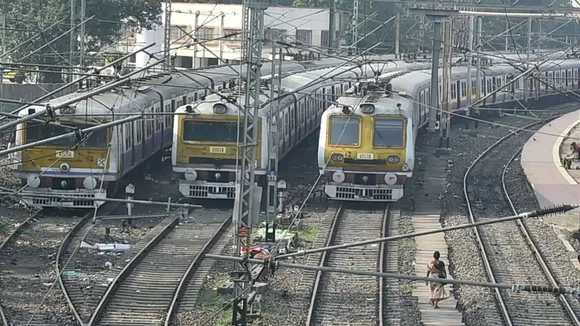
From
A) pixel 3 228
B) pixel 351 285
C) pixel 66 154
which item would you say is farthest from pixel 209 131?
pixel 351 285

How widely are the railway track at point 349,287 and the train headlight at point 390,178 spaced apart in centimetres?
137

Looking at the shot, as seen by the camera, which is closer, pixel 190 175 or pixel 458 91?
pixel 190 175

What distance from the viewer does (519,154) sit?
130 feet

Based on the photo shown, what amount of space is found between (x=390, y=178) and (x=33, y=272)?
901 cm

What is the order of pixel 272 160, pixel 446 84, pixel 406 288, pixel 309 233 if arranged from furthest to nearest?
pixel 446 84
pixel 272 160
pixel 309 233
pixel 406 288

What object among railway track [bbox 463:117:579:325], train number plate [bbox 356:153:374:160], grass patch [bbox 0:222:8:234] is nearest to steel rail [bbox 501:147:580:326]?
railway track [bbox 463:117:579:325]

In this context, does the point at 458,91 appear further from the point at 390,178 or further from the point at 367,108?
the point at 390,178

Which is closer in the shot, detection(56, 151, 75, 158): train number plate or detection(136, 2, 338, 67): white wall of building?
detection(56, 151, 75, 158): train number plate

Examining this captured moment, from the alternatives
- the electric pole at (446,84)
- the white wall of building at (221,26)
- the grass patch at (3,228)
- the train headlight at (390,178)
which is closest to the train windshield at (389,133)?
the train headlight at (390,178)

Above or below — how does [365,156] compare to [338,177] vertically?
above

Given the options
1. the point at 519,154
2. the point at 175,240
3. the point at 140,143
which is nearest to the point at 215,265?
the point at 175,240

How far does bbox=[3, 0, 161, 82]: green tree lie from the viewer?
141 feet

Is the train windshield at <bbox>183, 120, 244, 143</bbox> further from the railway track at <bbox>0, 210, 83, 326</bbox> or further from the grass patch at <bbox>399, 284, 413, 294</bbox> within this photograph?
the grass patch at <bbox>399, 284, 413, 294</bbox>

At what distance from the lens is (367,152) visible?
25766 mm
